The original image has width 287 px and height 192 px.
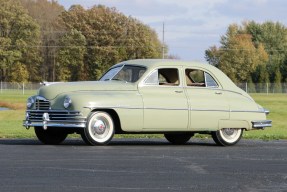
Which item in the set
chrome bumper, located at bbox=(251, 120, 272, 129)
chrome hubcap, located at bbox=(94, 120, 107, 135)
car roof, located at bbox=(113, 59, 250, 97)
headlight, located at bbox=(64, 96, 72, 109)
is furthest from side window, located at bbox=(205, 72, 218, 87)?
headlight, located at bbox=(64, 96, 72, 109)

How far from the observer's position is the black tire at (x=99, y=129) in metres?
14.1

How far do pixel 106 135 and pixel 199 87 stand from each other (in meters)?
2.51

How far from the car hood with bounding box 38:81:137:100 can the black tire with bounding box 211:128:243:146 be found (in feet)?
6.89

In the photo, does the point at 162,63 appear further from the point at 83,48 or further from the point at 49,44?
the point at 49,44

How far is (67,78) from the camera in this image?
10062 cm

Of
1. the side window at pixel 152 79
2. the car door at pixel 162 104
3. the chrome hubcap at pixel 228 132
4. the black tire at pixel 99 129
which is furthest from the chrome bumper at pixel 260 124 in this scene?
the black tire at pixel 99 129

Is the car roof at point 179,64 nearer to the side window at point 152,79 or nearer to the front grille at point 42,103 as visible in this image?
the side window at point 152,79

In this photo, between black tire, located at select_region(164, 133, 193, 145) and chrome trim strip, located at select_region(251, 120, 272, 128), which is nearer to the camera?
chrome trim strip, located at select_region(251, 120, 272, 128)

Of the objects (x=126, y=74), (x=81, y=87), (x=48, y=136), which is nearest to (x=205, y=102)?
(x=126, y=74)

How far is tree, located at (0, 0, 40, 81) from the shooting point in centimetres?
9769

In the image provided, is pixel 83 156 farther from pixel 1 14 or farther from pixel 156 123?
pixel 1 14

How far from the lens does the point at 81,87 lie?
47.4 feet

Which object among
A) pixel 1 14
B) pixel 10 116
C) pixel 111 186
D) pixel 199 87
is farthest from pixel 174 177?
pixel 1 14

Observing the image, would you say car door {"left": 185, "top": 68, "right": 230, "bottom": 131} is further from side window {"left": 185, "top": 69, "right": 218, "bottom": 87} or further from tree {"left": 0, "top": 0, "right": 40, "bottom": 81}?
tree {"left": 0, "top": 0, "right": 40, "bottom": 81}
